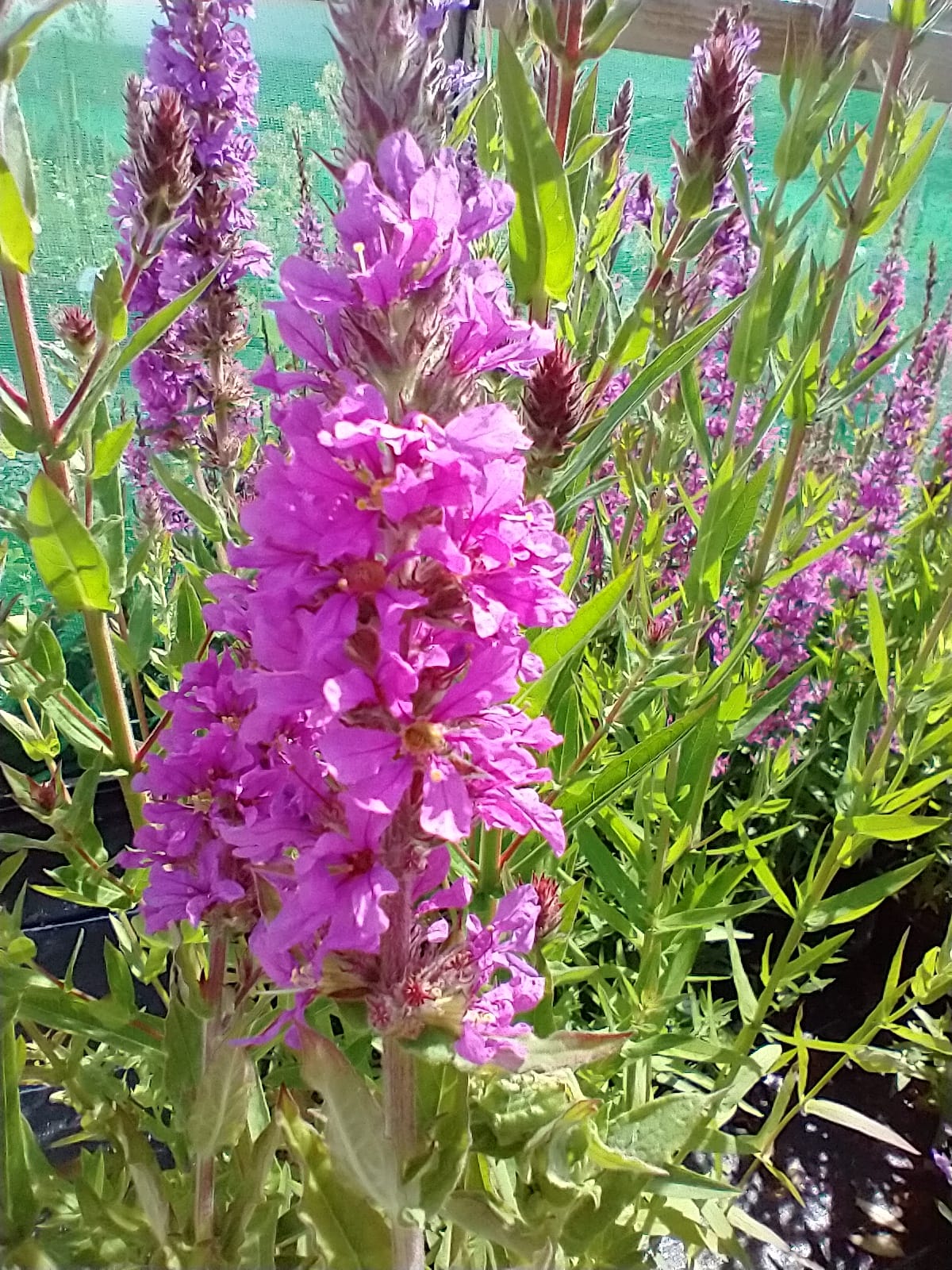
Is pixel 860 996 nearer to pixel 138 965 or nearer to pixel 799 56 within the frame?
pixel 138 965

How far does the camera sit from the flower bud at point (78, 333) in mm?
743

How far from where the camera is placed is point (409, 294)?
1.33ft

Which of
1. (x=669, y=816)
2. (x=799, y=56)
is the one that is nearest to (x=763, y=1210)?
(x=669, y=816)

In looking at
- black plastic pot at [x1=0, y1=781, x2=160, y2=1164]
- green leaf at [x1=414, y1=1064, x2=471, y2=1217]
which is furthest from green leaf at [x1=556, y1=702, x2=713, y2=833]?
black plastic pot at [x1=0, y1=781, x2=160, y2=1164]

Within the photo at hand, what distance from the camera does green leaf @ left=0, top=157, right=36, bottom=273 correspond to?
514mm

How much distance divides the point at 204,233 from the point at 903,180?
67cm

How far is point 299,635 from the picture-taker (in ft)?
1.36

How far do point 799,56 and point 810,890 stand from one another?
30.6 inches

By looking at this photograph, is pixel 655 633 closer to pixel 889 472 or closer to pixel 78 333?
pixel 78 333

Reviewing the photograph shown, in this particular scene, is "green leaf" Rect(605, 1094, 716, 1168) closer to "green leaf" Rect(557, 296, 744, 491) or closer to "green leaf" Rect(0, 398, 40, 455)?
"green leaf" Rect(557, 296, 744, 491)

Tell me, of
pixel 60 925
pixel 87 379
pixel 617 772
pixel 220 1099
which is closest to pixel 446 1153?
pixel 220 1099

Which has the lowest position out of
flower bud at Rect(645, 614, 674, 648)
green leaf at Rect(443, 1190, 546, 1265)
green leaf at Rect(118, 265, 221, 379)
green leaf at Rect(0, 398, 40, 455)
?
green leaf at Rect(443, 1190, 546, 1265)

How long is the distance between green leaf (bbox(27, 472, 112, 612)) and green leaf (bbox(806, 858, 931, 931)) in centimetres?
74

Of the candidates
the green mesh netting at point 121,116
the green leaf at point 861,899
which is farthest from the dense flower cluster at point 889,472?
the green leaf at point 861,899
